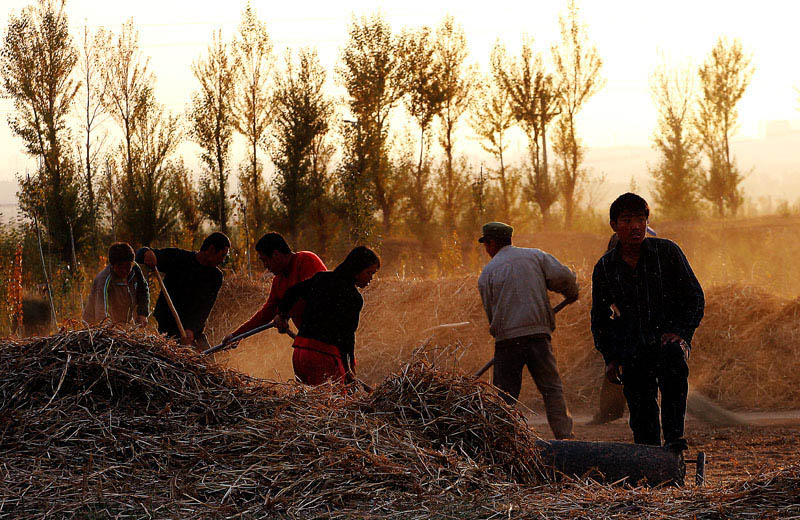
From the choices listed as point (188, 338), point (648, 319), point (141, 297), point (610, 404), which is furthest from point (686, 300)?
point (141, 297)

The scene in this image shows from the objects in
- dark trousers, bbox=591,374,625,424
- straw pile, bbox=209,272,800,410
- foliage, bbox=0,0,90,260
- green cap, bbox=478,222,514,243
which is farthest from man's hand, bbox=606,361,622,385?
foliage, bbox=0,0,90,260

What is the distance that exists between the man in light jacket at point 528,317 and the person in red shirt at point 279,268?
131cm

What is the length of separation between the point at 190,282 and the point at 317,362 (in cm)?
208

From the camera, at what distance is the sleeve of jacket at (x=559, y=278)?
594 cm

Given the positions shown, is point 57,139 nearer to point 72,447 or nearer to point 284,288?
point 284,288

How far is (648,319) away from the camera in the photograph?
4.27m

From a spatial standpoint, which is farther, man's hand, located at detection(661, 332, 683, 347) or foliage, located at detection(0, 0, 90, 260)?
foliage, located at detection(0, 0, 90, 260)

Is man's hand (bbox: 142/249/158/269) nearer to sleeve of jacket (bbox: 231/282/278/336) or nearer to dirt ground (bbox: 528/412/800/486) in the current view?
sleeve of jacket (bbox: 231/282/278/336)

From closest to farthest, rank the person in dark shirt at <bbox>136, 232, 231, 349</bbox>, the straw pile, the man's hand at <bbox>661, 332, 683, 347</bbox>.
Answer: the man's hand at <bbox>661, 332, 683, 347</bbox>
the person in dark shirt at <bbox>136, 232, 231, 349</bbox>
the straw pile

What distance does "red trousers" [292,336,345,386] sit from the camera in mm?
5227

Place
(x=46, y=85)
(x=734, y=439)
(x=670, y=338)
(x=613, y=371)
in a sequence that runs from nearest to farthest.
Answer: (x=670, y=338)
(x=613, y=371)
(x=734, y=439)
(x=46, y=85)

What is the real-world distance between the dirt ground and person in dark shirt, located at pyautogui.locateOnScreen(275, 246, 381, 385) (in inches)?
91.4

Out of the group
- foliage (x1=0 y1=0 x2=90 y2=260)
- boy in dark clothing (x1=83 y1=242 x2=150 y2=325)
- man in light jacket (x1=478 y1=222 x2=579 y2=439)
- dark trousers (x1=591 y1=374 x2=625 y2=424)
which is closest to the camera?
man in light jacket (x1=478 y1=222 x2=579 y2=439)

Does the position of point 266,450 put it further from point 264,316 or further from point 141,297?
point 141,297
